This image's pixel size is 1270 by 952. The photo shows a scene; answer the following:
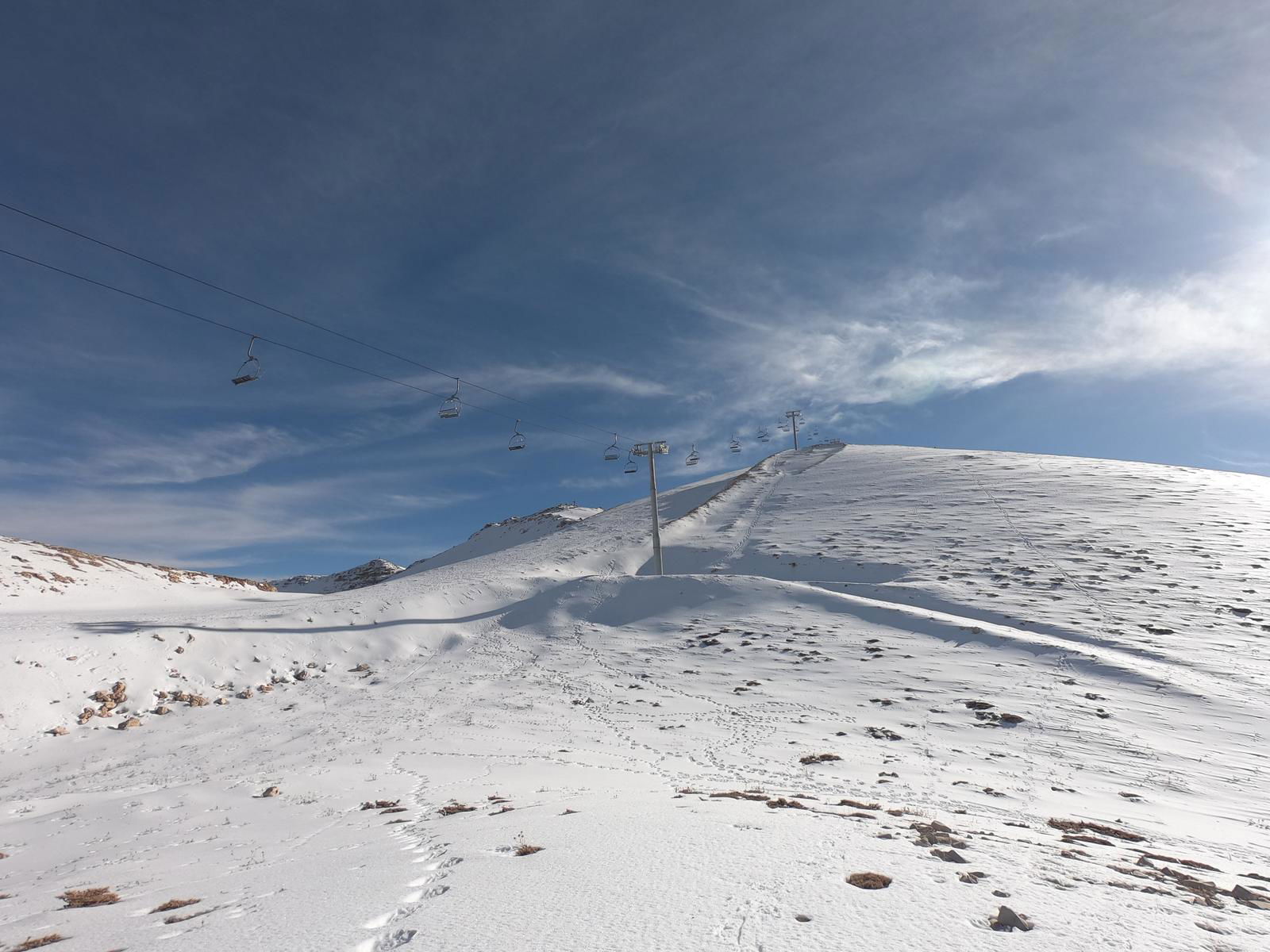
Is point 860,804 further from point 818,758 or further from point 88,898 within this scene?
point 88,898

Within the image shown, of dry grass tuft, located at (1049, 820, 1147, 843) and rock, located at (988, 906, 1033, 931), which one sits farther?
dry grass tuft, located at (1049, 820, 1147, 843)

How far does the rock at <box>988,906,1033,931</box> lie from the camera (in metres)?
3.30

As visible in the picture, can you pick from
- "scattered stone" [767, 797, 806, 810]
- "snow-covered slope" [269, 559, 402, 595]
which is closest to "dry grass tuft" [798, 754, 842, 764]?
"scattered stone" [767, 797, 806, 810]

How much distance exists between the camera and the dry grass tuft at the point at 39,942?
4.03 m

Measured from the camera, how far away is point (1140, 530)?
1094 inches

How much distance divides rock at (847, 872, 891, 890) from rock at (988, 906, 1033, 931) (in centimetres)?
68

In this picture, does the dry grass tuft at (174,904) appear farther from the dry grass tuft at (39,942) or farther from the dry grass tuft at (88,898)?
the dry grass tuft at (88,898)

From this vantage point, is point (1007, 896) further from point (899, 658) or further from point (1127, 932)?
point (899, 658)

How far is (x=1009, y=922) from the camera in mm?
3324

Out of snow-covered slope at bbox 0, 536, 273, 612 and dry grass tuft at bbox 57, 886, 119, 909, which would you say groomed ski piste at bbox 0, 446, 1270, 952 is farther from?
snow-covered slope at bbox 0, 536, 273, 612

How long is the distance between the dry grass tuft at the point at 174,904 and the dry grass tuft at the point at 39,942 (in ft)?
1.76

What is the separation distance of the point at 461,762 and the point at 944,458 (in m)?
48.3

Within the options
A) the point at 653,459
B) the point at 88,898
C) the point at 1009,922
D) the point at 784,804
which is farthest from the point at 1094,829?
the point at 653,459

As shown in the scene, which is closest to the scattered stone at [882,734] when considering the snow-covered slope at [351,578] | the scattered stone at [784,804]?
A: the scattered stone at [784,804]
